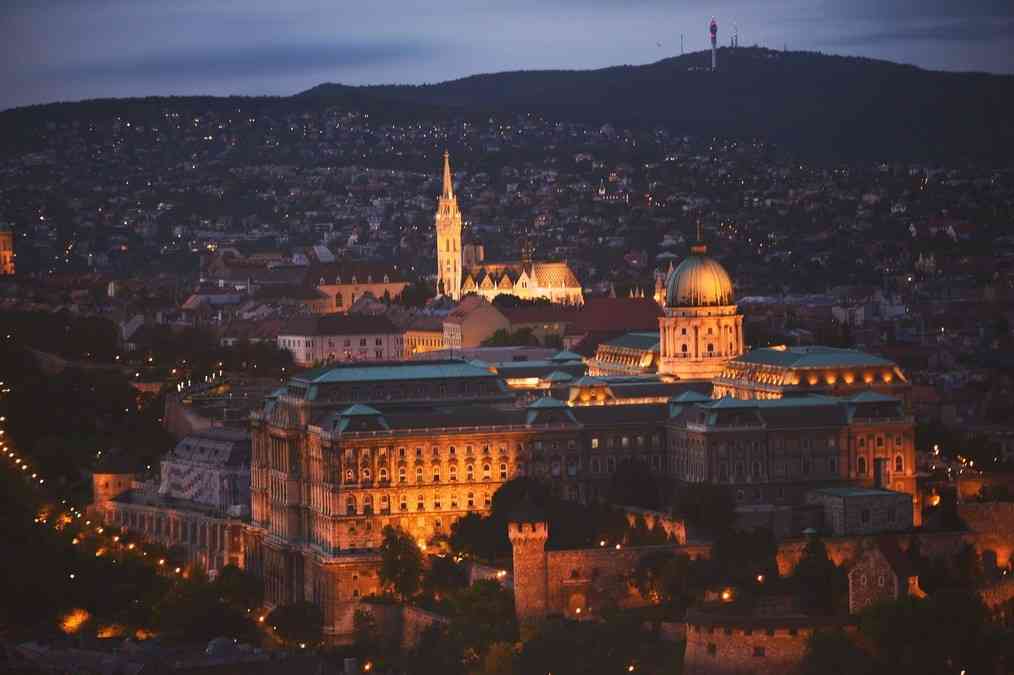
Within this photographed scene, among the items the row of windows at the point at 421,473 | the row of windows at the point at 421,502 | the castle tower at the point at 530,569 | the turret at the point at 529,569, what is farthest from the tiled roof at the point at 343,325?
the castle tower at the point at 530,569

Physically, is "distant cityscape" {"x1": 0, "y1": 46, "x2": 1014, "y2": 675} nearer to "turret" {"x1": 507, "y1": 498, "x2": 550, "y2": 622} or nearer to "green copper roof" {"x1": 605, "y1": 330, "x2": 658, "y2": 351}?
"turret" {"x1": 507, "y1": 498, "x2": 550, "y2": 622}

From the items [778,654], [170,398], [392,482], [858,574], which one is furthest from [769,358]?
[170,398]

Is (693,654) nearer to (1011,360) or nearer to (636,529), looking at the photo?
(636,529)

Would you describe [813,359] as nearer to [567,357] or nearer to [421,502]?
[421,502]

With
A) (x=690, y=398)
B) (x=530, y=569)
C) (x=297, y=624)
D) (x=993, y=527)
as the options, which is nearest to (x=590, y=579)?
(x=530, y=569)


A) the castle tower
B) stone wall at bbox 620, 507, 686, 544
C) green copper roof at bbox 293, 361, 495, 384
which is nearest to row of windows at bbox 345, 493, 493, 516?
stone wall at bbox 620, 507, 686, 544

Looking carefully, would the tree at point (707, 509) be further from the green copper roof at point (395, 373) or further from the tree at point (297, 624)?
the green copper roof at point (395, 373)
